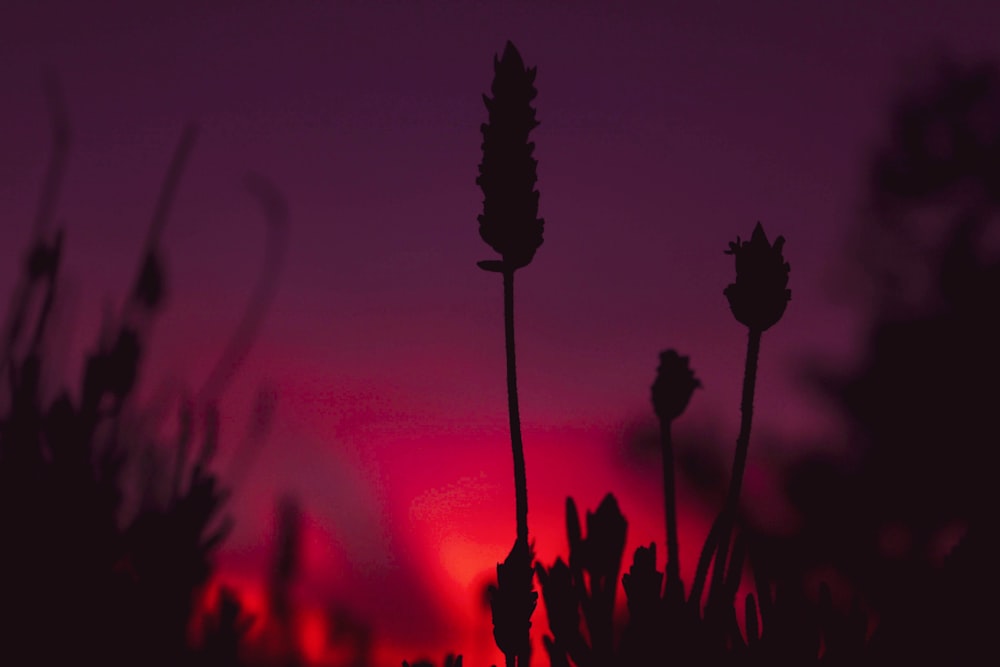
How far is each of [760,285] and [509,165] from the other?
0.99 ft

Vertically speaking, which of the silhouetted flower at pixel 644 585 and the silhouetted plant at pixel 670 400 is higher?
the silhouetted plant at pixel 670 400

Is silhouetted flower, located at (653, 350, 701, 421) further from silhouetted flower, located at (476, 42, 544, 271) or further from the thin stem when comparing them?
silhouetted flower, located at (476, 42, 544, 271)

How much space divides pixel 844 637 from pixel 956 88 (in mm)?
17453

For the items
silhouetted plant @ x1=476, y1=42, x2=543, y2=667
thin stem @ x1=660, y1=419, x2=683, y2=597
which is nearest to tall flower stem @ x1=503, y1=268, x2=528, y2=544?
silhouetted plant @ x1=476, y1=42, x2=543, y2=667

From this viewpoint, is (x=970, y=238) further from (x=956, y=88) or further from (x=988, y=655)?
(x=988, y=655)

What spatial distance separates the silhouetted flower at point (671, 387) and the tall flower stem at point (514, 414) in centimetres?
38

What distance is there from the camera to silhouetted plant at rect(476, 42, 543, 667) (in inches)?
43.4

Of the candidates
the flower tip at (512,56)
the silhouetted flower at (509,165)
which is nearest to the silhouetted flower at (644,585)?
the silhouetted flower at (509,165)

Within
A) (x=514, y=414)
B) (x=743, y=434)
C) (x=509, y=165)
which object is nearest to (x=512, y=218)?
(x=509, y=165)

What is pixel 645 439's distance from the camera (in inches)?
617

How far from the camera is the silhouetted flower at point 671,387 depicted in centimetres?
143

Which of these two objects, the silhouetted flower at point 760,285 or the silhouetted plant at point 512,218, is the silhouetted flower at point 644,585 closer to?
the silhouetted plant at point 512,218

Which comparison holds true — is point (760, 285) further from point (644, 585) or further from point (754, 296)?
point (644, 585)

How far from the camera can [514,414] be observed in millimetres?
1092
